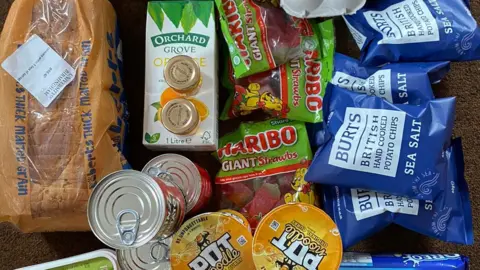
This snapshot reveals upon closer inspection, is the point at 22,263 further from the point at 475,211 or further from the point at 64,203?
the point at 475,211

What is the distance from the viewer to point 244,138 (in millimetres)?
1225

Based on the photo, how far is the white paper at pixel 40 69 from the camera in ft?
3.62

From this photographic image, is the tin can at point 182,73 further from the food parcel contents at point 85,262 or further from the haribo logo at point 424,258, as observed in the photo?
the haribo logo at point 424,258

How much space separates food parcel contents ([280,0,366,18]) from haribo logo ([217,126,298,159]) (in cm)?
25

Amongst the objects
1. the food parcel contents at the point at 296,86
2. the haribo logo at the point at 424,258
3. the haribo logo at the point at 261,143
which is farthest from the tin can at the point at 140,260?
the haribo logo at the point at 424,258

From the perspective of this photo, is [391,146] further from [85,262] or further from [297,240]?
[85,262]

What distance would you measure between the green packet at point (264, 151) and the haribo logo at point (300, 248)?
223 mm

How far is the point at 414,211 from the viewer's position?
1096 millimetres

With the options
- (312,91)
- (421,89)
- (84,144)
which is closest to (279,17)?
(312,91)

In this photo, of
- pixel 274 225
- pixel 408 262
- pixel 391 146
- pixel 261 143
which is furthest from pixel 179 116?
pixel 408 262

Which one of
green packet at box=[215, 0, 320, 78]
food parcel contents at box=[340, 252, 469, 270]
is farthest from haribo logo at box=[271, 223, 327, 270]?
green packet at box=[215, 0, 320, 78]

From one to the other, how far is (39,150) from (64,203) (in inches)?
4.6

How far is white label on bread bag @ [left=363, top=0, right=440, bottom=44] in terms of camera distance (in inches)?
42.3

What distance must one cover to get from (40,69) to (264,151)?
50cm
